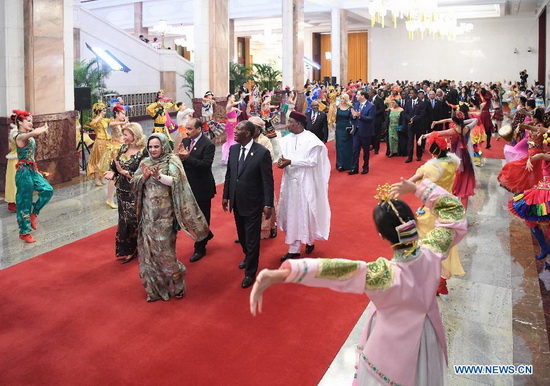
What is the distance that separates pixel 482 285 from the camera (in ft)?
16.6

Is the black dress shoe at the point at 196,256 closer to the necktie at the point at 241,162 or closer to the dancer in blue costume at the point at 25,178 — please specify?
the necktie at the point at 241,162

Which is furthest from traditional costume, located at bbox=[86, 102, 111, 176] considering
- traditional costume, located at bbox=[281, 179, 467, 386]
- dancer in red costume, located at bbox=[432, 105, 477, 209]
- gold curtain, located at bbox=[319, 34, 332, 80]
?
gold curtain, located at bbox=[319, 34, 332, 80]

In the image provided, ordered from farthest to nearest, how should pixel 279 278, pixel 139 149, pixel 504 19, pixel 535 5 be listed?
1. pixel 504 19
2. pixel 535 5
3. pixel 139 149
4. pixel 279 278

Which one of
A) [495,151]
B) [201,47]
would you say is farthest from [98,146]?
[495,151]

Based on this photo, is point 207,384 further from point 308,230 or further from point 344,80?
point 344,80

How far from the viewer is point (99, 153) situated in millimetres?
9383

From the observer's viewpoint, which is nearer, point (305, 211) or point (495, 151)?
point (305, 211)

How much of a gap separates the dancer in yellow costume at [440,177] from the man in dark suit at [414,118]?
6452 mm

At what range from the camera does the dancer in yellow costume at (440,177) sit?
15.2 feet

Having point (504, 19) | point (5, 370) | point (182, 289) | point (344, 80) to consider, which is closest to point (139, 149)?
point (182, 289)

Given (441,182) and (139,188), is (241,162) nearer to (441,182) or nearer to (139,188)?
(139,188)

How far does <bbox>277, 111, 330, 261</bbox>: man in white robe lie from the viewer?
5.55 metres

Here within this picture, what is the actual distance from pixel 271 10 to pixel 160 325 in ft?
74.2

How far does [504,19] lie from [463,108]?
2440 cm
